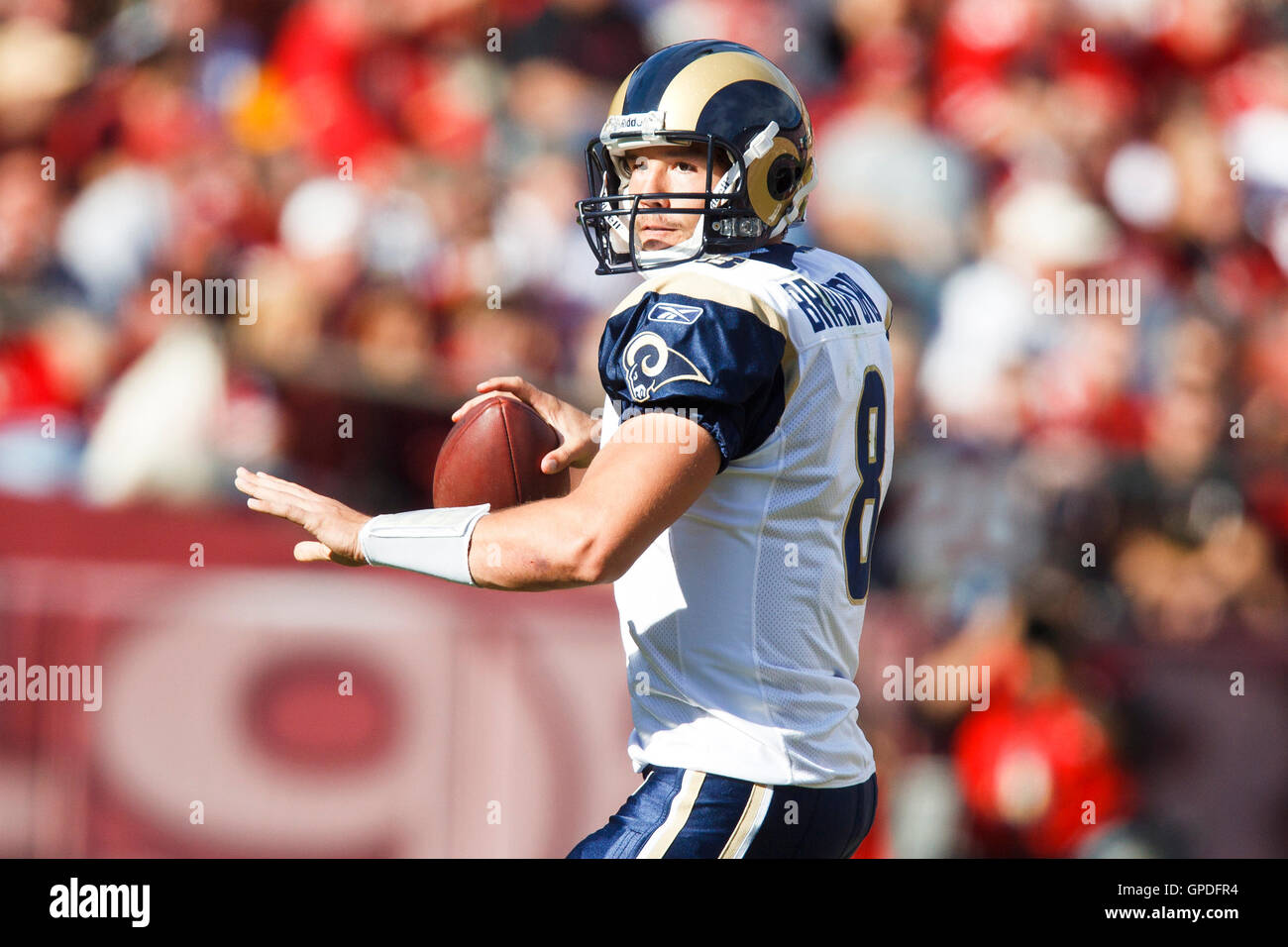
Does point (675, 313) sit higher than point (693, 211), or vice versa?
point (693, 211)

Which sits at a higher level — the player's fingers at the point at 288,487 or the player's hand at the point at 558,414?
the player's hand at the point at 558,414

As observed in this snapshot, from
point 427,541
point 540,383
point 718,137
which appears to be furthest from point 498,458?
point 540,383

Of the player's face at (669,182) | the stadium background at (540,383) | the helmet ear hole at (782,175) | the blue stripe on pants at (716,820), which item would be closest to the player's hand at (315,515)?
the blue stripe on pants at (716,820)

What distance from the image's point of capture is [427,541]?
2576 millimetres

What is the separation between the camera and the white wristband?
2.55m

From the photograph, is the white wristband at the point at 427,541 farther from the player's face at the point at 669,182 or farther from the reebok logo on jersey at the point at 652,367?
the player's face at the point at 669,182

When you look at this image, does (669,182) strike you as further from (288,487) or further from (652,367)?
(288,487)

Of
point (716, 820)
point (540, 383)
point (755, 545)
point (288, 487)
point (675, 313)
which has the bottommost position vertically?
point (716, 820)

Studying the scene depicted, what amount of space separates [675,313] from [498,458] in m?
0.58

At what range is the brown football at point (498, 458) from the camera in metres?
2.89

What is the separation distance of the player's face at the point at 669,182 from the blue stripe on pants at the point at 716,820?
1042mm
